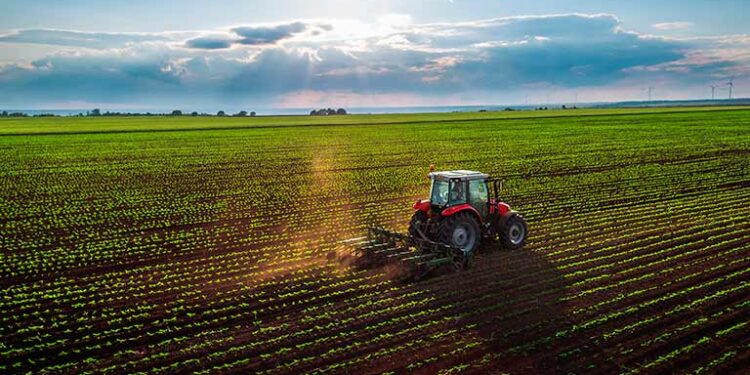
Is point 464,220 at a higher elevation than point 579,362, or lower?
higher

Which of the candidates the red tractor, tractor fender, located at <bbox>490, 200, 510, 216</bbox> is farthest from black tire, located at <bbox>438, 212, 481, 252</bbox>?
tractor fender, located at <bbox>490, 200, 510, 216</bbox>

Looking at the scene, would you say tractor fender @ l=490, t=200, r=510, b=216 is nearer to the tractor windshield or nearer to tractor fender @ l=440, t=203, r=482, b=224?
tractor fender @ l=440, t=203, r=482, b=224

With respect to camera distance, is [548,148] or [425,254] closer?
[425,254]

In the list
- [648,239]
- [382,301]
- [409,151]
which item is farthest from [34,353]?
[409,151]

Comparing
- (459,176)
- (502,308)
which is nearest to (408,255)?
(459,176)

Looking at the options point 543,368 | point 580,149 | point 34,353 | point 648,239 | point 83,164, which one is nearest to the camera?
point 543,368

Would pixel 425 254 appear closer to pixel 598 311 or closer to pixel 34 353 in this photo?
pixel 598 311

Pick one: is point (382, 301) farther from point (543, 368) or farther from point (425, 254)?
point (543, 368)

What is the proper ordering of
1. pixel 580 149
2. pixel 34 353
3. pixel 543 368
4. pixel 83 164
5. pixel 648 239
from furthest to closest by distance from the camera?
pixel 580 149
pixel 83 164
pixel 648 239
pixel 34 353
pixel 543 368
